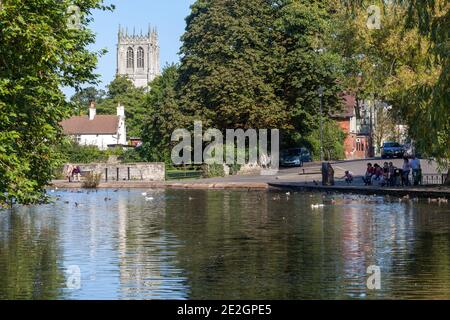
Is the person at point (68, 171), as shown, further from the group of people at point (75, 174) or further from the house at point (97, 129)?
the house at point (97, 129)

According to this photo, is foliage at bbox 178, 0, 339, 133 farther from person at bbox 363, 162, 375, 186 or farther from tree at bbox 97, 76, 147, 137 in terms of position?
tree at bbox 97, 76, 147, 137

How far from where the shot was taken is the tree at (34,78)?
2294 centimetres

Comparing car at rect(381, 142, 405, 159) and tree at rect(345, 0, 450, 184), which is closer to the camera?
tree at rect(345, 0, 450, 184)

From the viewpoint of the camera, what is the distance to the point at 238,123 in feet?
265

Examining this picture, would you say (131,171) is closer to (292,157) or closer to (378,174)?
(292,157)

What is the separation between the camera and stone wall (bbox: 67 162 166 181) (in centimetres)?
8231

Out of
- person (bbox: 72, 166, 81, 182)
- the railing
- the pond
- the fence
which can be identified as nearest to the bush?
person (bbox: 72, 166, 81, 182)

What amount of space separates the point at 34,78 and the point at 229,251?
7.17 metres

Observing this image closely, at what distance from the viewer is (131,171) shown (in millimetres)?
83312

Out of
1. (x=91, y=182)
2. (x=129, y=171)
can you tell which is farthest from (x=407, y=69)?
(x=129, y=171)

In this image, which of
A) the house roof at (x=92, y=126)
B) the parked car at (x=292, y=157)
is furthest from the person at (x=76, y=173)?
the house roof at (x=92, y=126)

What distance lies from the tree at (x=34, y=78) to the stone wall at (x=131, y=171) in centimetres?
5153

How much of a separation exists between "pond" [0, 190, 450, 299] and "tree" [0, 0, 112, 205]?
235 centimetres

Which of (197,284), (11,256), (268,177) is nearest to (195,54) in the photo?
(268,177)
